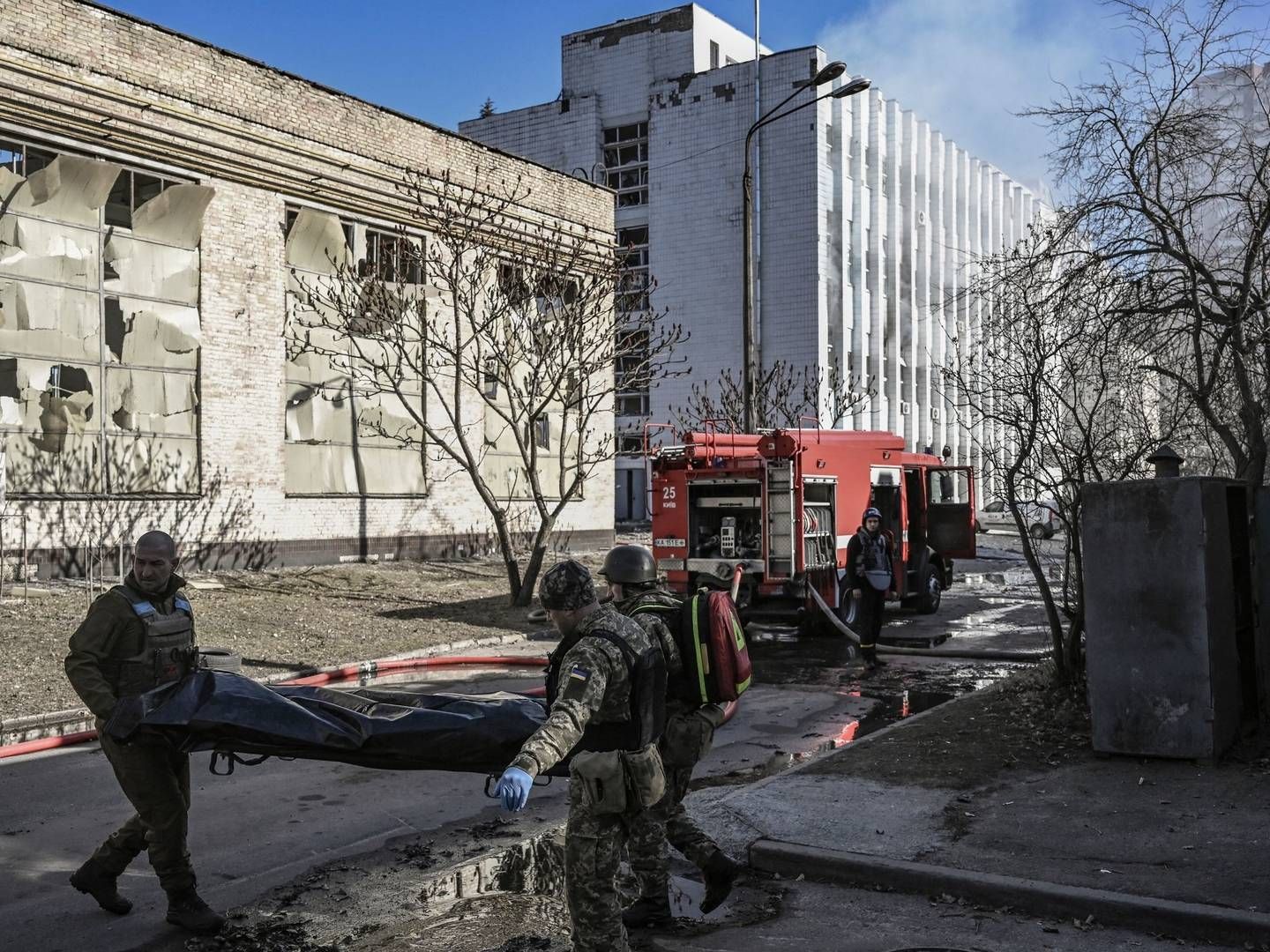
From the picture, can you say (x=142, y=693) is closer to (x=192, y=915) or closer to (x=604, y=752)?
(x=192, y=915)

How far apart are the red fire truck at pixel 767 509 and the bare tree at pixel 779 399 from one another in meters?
1.05

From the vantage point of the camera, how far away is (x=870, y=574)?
13125 mm

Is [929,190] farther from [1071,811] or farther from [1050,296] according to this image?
[1071,811]

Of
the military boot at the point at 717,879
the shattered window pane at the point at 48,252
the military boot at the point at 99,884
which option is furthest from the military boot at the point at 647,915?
the shattered window pane at the point at 48,252

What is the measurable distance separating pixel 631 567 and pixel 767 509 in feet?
34.2

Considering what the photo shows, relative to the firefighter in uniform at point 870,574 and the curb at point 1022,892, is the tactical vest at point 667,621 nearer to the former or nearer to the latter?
the curb at point 1022,892

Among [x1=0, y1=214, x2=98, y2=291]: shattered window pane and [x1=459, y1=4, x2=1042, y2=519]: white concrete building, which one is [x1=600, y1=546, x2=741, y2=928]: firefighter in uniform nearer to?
[x1=0, y1=214, x2=98, y2=291]: shattered window pane

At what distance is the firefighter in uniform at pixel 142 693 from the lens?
5.04 metres

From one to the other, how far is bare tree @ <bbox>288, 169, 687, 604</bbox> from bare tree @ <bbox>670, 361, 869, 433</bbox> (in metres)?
2.57

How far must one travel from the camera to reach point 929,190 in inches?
2387

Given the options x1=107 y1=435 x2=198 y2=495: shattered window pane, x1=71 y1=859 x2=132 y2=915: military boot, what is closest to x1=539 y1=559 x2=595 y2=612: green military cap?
x1=71 y1=859 x2=132 y2=915: military boot

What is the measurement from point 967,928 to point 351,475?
18.9 meters

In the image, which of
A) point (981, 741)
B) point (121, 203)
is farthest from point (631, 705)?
point (121, 203)

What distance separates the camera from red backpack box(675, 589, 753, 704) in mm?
4805
